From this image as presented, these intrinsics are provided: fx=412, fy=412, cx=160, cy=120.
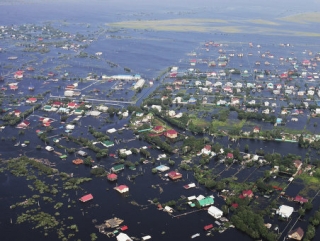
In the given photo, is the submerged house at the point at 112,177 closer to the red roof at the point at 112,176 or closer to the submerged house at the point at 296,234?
the red roof at the point at 112,176

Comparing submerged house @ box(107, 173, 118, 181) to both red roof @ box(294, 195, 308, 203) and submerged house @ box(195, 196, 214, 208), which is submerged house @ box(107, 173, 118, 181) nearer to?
submerged house @ box(195, 196, 214, 208)

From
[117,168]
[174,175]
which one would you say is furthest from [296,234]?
[117,168]

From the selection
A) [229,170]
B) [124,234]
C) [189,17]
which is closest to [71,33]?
[189,17]

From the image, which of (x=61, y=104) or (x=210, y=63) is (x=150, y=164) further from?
(x=210, y=63)

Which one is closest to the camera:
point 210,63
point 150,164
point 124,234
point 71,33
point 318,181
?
point 124,234

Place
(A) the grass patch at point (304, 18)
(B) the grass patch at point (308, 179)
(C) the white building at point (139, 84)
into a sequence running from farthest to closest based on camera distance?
(A) the grass patch at point (304, 18)
(C) the white building at point (139, 84)
(B) the grass patch at point (308, 179)

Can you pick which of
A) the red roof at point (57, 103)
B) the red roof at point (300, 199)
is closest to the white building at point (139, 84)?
the red roof at point (57, 103)
